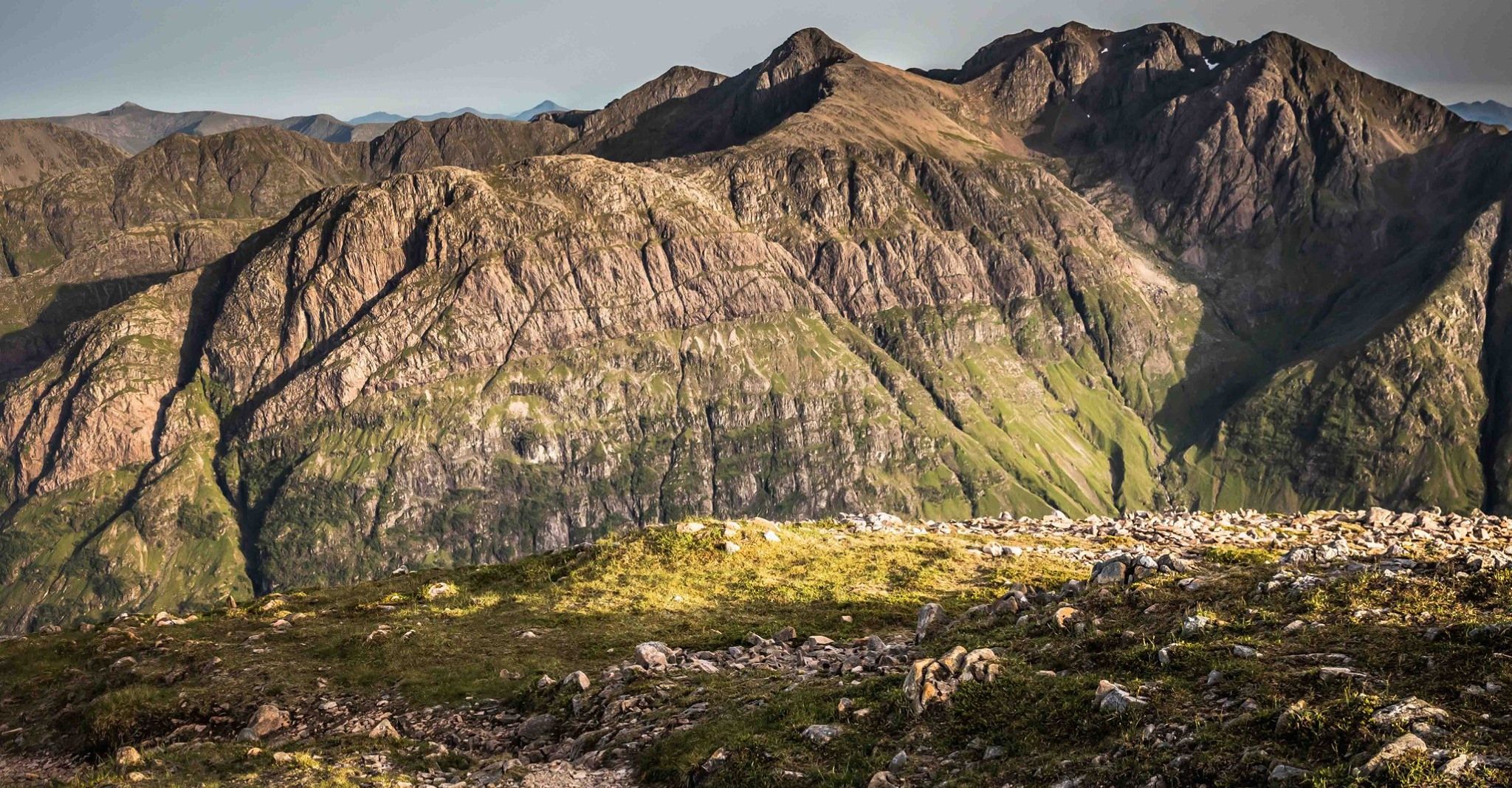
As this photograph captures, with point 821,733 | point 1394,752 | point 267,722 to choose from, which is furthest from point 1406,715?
point 267,722

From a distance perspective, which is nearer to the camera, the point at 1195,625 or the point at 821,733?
the point at 821,733

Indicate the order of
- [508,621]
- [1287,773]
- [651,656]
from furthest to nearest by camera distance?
1. [508,621]
2. [651,656]
3. [1287,773]

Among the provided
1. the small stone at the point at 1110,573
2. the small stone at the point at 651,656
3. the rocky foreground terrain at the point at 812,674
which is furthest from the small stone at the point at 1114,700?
the small stone at the point at 651,656

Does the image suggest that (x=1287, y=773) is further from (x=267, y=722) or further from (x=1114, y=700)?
(x=267, y=722)

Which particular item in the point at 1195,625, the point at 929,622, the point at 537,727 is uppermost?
the point at 1195,625

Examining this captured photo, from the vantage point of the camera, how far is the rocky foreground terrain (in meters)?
16.7

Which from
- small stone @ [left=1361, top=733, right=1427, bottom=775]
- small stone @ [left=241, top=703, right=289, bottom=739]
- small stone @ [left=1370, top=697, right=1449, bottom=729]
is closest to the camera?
small stone @ [left=1361, top=733, right=1427, bottom=775]

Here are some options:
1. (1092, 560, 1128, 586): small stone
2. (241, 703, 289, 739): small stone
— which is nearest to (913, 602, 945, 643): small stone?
(1092, 560, 1128, 586): small stone

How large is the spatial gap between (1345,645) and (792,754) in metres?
11.5

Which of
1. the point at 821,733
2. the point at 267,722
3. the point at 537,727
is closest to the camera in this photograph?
the point at 821,733

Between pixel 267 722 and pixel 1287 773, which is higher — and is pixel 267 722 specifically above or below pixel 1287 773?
below

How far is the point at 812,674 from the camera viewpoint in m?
26.6

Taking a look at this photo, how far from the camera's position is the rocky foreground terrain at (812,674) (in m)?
16.7

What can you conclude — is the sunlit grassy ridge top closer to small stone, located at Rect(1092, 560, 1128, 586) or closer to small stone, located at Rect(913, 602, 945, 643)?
small stone, located at Rect(913, 602, 945, 643)
